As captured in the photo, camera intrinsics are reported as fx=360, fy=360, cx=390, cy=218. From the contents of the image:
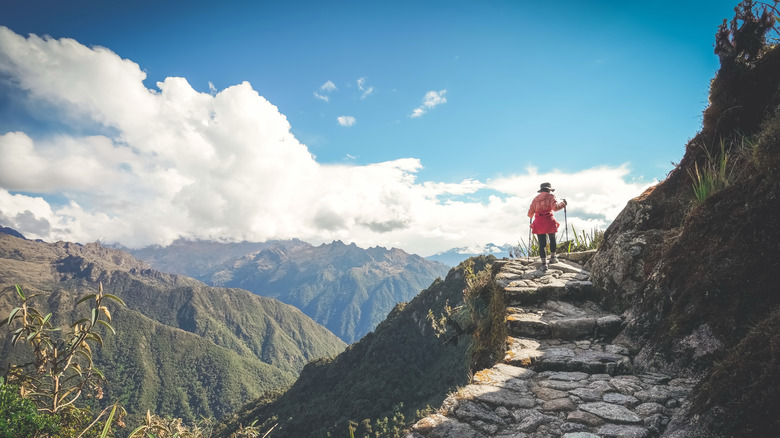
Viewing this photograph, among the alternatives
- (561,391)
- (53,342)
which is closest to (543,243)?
(561,391)

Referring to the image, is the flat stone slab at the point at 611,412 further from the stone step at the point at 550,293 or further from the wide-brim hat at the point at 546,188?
the wide-brim hat at the point at 546,188

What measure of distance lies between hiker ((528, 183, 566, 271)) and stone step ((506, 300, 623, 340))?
3.70 m

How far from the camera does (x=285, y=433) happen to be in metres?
102

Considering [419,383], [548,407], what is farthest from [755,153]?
[419,383]

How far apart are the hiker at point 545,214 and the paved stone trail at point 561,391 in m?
3.95

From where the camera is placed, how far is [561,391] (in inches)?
183

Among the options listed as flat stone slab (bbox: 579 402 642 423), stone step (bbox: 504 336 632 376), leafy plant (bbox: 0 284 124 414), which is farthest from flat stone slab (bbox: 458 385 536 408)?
leafy plant (bbox: 0 284 124 414)

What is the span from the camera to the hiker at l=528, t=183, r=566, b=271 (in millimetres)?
10930

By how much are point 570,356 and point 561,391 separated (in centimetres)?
110

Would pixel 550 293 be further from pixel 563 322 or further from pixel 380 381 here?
pixel 380 381

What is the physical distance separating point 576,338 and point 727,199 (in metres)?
3.10

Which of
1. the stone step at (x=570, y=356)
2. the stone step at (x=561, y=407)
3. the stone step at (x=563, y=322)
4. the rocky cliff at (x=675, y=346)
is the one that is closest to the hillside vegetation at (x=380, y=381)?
the stone step at (x=563, y=322)

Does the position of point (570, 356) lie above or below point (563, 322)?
below

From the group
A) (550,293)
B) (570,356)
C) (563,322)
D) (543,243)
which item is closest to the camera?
(570,356)
